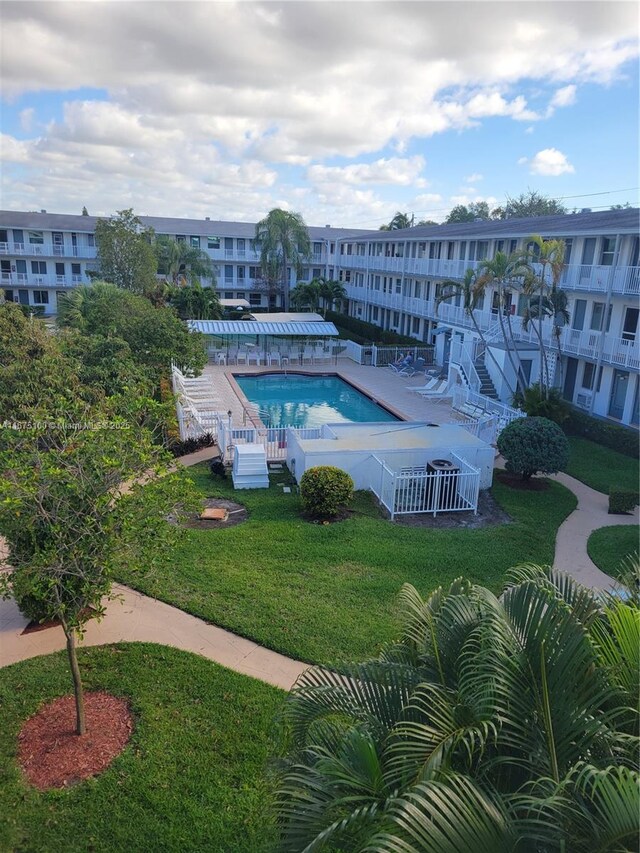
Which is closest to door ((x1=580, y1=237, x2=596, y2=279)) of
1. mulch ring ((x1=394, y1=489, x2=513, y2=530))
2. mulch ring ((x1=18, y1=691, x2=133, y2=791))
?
mulch ring ((x1=394, y1=489, x2=513, y2=530))

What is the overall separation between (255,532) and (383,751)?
873 cm

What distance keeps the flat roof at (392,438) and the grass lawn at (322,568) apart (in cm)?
154

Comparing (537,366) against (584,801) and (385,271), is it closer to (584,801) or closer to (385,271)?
(385,271)

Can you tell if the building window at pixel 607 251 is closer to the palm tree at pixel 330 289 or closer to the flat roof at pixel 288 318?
the flat roof at pixel 288 318

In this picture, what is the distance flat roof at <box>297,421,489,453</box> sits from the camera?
50.3 feet

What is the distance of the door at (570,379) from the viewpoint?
2408 cm

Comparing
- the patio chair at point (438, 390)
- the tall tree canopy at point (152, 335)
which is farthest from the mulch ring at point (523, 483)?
the tall tree canopy at point (152, 335)

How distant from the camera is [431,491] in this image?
46.9 feet

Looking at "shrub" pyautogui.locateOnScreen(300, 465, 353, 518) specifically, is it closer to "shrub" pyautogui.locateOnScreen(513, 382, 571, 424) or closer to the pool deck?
the pool deck

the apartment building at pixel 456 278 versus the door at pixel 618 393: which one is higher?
the apartment building at pixel 456 278

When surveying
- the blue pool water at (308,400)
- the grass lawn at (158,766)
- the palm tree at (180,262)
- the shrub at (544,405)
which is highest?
the palm tree at (180,262)

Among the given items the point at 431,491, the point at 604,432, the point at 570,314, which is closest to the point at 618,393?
the point at 604,432

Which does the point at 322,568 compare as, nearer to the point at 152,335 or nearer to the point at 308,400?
the point at 152,335

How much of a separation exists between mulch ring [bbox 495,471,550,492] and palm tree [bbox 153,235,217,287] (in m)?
30.8
